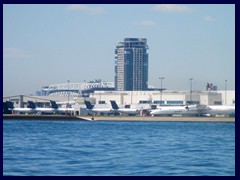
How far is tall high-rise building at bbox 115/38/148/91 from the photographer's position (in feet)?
533

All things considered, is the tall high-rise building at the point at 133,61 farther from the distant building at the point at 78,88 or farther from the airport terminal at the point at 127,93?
the distant building at the point at 78,88

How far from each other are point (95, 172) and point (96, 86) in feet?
439

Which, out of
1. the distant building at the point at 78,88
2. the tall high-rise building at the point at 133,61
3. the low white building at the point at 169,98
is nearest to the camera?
the low white building at the point at 169,98

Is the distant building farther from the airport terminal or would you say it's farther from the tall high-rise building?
the tall high-rise building

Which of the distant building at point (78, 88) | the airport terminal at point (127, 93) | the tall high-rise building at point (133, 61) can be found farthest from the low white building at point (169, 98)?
the tall high-rise building at point (133, 61)

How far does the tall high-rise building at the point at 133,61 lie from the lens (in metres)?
162

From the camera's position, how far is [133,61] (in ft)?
543

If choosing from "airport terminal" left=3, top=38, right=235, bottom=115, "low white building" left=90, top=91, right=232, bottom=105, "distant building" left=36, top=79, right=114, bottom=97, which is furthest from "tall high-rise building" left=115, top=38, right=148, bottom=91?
"low white building" left=90, top=91, right=232, bottom=105

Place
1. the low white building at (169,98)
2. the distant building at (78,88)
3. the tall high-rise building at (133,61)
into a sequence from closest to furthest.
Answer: the low white building at (169,98) < the distant building at (78,88) < the tall high-rise building at (133,61)

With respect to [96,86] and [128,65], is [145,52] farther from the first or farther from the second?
[96,86]

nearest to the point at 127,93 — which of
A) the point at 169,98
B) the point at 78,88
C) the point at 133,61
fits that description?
the point at 169,98

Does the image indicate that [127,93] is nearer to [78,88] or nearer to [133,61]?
[78,88]
